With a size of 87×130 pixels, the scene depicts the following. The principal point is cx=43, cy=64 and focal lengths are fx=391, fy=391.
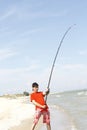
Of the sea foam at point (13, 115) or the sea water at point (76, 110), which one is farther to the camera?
the sea water at point (76, 110)

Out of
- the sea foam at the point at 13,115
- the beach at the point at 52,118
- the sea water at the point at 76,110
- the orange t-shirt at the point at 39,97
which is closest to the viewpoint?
the orange t-shirt at the point at 39,97

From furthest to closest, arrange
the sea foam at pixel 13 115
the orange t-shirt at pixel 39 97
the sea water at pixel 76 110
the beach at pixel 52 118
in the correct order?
1. the sea water at pixel 76 110
2. the sea foam at pixel 13 115
3. the beach at pixel 52 118
4. the orange t-shirt at pixel 39 97

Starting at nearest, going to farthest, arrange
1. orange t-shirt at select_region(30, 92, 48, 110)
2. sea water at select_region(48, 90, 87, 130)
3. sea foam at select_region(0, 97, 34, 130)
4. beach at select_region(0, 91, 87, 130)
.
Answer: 1. orange t-shirt at select_region(30, 92, 48, 110)
2. beach at select_region(0, 91, 87, 130)
3. sea foam at select_region(0, 97, 34, 130)
4. sea water at select_region(48, 90, 87, 130)

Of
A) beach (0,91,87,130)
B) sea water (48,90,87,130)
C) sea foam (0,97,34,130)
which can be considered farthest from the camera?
sea water (48,90,87,130)

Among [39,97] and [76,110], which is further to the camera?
[76,110]

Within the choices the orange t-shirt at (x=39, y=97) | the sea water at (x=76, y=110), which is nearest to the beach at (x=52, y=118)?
the sea water at (x=76, y=110)

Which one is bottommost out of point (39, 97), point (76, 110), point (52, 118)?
point (52, 118)

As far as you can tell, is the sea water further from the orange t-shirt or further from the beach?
the orange t-shirt

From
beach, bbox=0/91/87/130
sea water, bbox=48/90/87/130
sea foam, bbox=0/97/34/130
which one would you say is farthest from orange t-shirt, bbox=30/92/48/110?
sea water, bbox=48/90/87/130

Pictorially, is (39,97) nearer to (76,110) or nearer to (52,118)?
(52,118)

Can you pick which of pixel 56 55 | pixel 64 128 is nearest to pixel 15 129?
pixel 64 128

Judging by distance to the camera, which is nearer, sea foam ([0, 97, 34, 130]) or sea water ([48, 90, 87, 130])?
sea foam ([0, 97, 34, 130])

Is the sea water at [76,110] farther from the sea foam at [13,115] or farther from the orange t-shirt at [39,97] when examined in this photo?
the orange t-shirt at [39,97]

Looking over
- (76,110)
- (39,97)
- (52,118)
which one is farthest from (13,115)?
(39,97)
